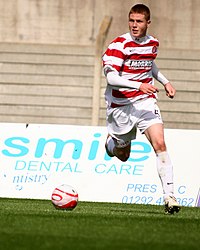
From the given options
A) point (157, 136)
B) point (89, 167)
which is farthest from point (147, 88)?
point (89, 167)

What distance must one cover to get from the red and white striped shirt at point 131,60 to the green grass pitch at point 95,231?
61.5 inches

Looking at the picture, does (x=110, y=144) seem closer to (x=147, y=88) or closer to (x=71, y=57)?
(x=147, y=88)

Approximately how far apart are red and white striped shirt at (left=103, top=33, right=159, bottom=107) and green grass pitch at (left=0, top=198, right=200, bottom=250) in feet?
5.12

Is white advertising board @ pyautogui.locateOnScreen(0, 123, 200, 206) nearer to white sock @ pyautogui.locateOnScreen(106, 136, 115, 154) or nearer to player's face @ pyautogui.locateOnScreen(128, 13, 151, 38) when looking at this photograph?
white sock @ pyautogui.locateOnScreen(106, 136, 115, 154)

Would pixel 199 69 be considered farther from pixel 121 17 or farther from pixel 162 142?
pixel 162 142

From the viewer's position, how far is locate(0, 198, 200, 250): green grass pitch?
680 cm

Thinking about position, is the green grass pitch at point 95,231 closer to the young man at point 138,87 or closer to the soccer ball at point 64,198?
the soccer ball at point 64,198

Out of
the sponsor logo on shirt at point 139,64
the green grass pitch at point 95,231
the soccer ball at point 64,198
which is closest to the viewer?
the green grass pitch at point 95,231

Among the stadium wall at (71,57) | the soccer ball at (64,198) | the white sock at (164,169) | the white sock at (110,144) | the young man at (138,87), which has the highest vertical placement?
the young man at (138,87)

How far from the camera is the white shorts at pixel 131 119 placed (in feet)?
34.7

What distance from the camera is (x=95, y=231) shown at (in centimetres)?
771

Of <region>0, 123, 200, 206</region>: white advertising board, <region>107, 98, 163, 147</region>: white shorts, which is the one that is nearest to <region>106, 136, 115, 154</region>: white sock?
<region>107, 98, 163, 147</region>: white shorts

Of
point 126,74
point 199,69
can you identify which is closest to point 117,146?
point 126,74

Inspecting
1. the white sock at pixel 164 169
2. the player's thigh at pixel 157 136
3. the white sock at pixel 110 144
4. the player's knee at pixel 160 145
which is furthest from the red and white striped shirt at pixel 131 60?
the white sock at pixel 110 144
